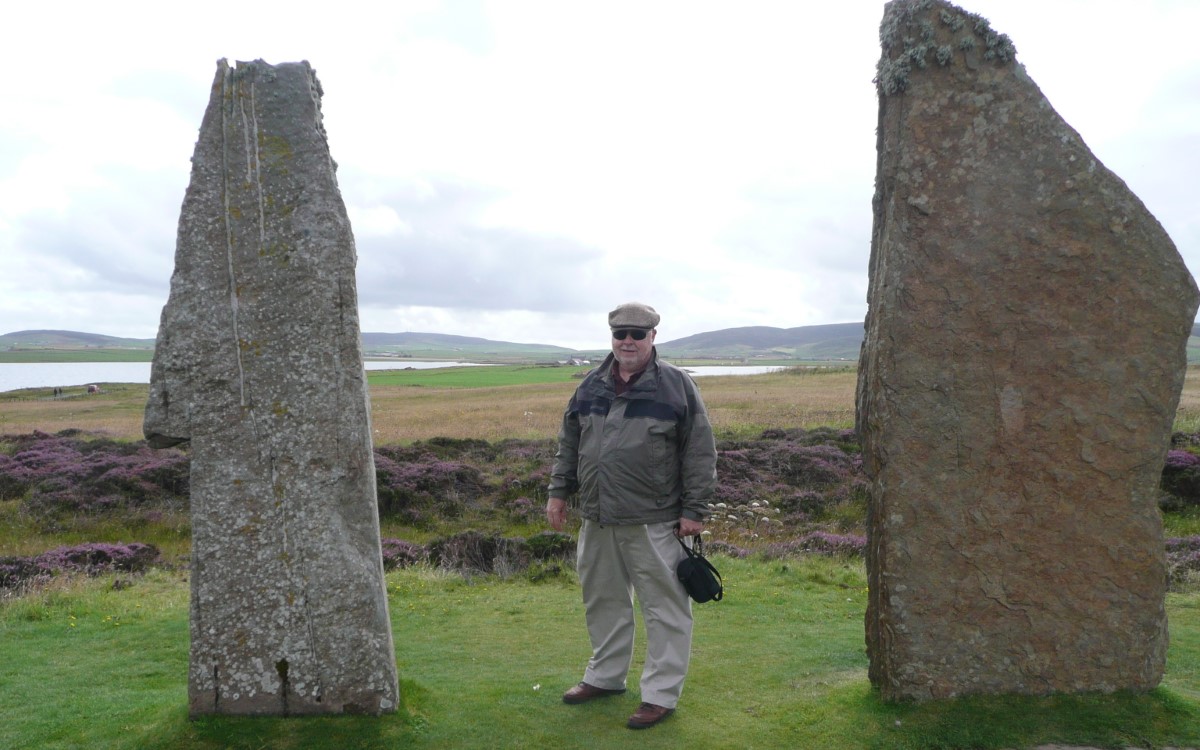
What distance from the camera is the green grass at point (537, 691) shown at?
17.5 ft

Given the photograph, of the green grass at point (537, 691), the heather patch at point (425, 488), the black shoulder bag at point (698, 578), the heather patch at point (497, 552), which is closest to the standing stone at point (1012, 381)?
the green grass at point (537, 691)

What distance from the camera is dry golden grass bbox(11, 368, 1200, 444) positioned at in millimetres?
31203

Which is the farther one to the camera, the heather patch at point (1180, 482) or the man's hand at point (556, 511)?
the heather patch at point (1180, 482)

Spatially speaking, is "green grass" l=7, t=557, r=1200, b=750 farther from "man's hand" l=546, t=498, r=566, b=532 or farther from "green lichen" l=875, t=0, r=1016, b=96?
"green lichen" l=875, t=0, r=1016, b=96

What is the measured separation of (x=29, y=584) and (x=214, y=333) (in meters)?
7.27

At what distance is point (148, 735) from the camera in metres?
5.39

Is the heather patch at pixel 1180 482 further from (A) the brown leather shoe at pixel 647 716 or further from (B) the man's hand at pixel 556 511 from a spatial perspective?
(B) the man's hand at pixel 556 511

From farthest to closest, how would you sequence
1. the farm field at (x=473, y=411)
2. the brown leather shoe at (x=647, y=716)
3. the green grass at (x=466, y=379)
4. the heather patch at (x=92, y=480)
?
1. the green grass at (x=466, y=379)
2. the farm field at (x=473, y=411)
3. the heather patch at (x=92, y=480)
4. the brown leather shoe at (x=647, y=716)

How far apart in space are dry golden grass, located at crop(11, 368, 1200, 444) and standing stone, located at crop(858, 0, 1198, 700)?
21011 millimetres

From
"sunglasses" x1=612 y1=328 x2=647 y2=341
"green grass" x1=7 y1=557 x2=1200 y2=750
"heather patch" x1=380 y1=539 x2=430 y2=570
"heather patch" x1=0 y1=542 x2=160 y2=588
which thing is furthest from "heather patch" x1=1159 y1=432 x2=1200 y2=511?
"heather patch" x1=0 y1=542 x2=160 y2=588

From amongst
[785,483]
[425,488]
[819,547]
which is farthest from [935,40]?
[425,488]

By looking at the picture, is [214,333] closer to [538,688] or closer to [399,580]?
[538,688]

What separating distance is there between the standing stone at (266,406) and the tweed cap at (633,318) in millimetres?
1751

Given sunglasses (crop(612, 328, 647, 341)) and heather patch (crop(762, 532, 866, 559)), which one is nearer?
sunglasses (crop(612, 328, 647, 341))
